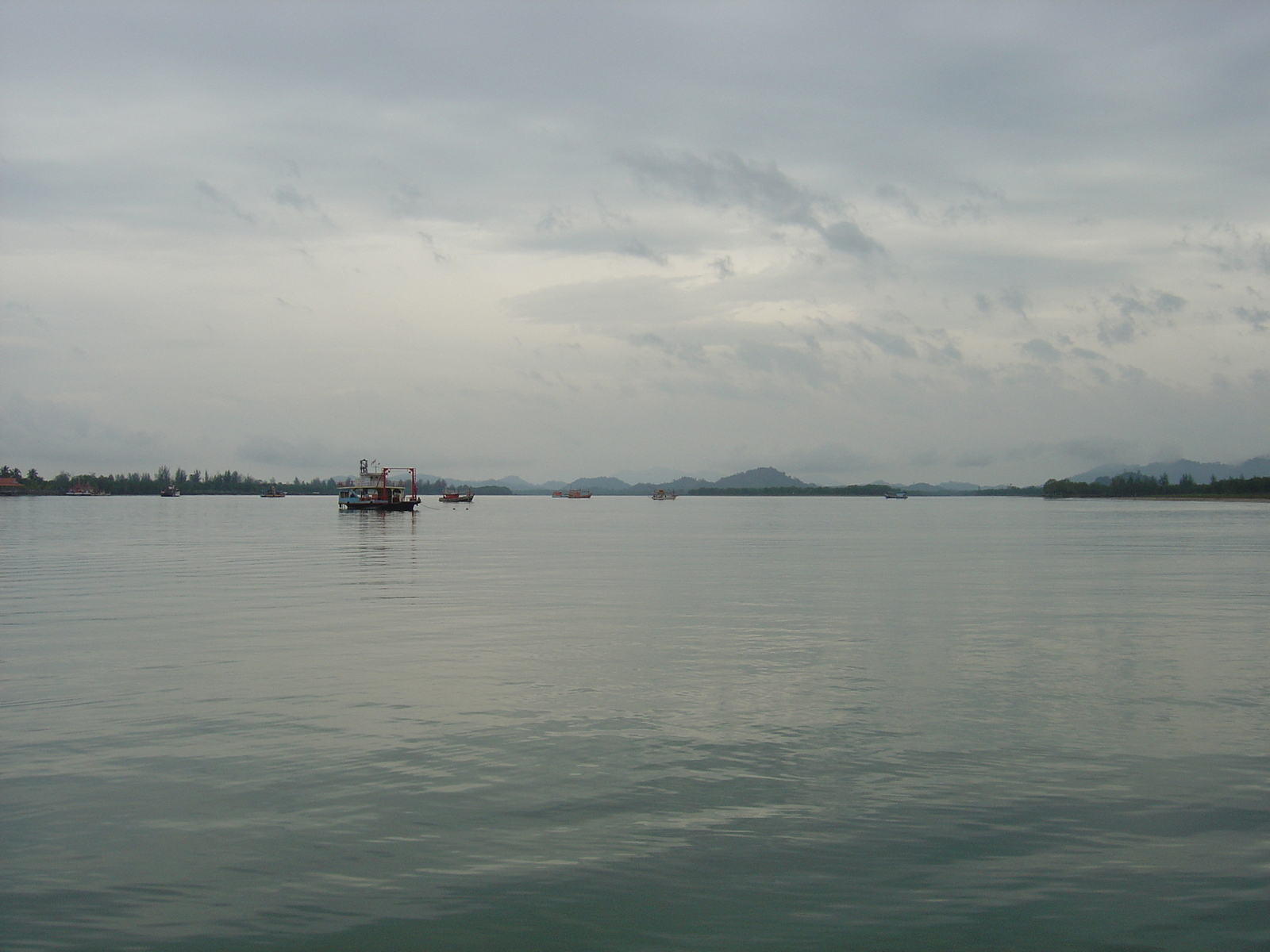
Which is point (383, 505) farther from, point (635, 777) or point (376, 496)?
point (635, 777)

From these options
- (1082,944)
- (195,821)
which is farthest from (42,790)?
(1082,944)

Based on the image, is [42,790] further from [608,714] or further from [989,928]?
[989,928]

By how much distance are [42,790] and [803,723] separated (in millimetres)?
13363

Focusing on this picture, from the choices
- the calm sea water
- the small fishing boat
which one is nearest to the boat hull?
the small fishing boat

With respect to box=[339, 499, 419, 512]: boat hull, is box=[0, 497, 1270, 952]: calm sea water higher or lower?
lower

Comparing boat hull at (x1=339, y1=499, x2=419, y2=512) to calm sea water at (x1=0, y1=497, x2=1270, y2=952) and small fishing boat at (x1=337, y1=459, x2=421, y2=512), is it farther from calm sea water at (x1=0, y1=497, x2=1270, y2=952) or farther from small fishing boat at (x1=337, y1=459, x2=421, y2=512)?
calm sea water at (x1=0, y1=497, x2=1270, y2=952)

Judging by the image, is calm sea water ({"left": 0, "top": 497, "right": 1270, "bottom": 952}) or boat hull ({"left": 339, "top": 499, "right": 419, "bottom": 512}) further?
boat hull ({"left": 339, "top": 499, "right": 419, "bottom": 512})

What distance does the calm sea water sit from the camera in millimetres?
10969

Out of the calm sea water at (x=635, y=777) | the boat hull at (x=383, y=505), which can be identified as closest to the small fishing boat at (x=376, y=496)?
the boat hull at (x=383, y=505)

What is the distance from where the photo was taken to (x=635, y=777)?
52.1 feet

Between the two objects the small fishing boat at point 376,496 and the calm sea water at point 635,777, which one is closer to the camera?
the calm sea water at point 635,777

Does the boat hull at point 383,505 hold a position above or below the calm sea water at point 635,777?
above

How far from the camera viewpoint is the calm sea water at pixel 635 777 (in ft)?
36.0

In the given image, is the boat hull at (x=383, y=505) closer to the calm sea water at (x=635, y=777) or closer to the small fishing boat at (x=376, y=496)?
the small fishing boat at (x=376, y=496)
